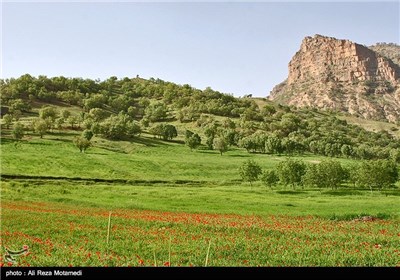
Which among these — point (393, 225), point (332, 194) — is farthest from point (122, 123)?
point (393, 225)

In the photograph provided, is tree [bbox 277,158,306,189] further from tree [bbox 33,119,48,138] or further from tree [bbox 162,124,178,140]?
tree [bbox 33,119,48,138]

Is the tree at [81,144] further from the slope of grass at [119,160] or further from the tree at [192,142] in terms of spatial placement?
the tree at [192,142]

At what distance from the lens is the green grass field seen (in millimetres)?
18453

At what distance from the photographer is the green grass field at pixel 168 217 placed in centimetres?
1845

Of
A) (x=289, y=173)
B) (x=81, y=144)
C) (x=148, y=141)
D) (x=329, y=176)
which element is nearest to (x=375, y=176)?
(x=329, y=176)

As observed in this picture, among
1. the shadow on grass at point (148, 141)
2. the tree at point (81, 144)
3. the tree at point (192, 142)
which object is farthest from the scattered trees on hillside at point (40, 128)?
the tree at point (192, 142)

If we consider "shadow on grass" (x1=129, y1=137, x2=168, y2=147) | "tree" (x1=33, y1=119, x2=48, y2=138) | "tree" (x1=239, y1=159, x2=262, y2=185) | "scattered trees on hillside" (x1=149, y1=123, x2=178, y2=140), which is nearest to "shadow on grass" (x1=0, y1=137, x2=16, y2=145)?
"tree" (x1=33, y1=119, x2=48, y2=138)

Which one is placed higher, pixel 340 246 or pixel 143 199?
pixel 340 246

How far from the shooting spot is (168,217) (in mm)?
38906

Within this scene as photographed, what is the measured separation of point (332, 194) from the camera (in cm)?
8606

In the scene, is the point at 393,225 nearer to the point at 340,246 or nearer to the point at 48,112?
the point at 340,246

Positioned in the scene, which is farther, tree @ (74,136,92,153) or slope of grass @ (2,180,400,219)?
tree @ (74,136,92,153)

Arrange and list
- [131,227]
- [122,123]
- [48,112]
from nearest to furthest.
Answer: [131,227]
[122,123]
[48,112]
